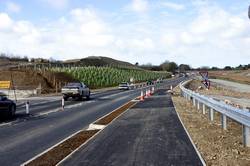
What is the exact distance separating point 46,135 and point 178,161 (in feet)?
24.8

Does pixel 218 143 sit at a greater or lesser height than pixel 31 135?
greater

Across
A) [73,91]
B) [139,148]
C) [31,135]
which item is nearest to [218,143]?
[139,148]

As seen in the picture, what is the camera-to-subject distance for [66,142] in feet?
50.2

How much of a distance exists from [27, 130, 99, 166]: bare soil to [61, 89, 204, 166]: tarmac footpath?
347mm

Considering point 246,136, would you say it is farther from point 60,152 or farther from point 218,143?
point 60,152

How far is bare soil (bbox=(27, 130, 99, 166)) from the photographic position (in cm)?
1157

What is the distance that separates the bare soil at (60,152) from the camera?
11573 mm

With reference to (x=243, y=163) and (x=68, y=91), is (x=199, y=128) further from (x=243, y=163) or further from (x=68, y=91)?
(x=68, y=91)

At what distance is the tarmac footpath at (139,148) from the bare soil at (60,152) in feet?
1.14

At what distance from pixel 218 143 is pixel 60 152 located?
4.74m

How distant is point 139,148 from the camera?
1319cm

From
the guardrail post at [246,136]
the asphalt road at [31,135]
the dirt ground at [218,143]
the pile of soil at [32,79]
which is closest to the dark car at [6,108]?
the asphalt road at [31,135]

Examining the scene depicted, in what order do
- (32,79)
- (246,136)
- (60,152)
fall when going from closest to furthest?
(60,152) < (246,136) < (32,79)

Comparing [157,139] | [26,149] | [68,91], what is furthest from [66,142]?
[68,91]
